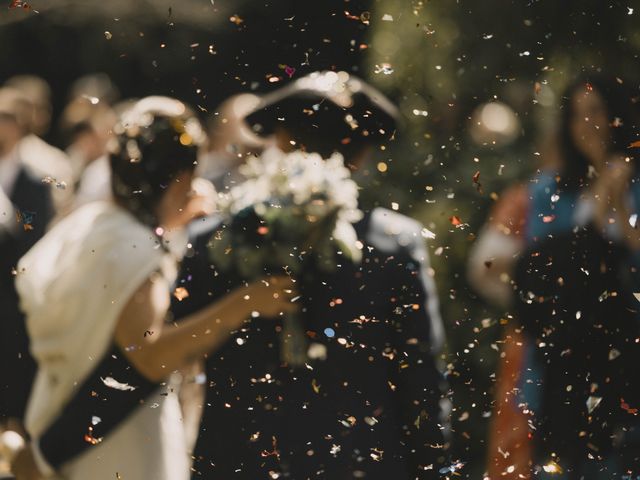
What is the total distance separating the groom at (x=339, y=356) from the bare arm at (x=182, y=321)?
1 cm

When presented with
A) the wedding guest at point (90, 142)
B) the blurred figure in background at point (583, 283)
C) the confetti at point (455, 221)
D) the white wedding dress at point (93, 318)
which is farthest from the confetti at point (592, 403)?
the wedding guest at point (90, 142)

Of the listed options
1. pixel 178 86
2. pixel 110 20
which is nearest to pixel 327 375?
pixel 178 86

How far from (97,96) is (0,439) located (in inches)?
16.9

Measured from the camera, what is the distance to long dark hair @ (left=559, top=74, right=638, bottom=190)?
2.49 feet

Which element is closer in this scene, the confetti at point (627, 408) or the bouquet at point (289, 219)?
the bouquet at point (289, 219)

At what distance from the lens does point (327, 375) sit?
74cm

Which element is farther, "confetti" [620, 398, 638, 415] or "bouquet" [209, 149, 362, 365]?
"confetti" [620, 398, 638, 415]

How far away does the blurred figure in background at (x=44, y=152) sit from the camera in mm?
746

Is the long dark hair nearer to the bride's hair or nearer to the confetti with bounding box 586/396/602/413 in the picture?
the confetti with bounding box 586/396/602/413

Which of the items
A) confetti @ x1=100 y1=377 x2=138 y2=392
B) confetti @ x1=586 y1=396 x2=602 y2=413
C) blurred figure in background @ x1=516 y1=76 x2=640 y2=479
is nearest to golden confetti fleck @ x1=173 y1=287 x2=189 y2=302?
confetti @ x1=100 y1=377 x2=138 y2=392

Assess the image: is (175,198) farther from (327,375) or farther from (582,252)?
(582,252)

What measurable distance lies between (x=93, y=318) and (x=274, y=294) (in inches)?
8.2

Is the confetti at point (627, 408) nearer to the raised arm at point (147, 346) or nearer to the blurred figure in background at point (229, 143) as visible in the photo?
the raised arm at point (147, 346)

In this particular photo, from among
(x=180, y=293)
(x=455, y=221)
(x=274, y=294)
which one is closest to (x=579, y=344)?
(x=455, y=221)
